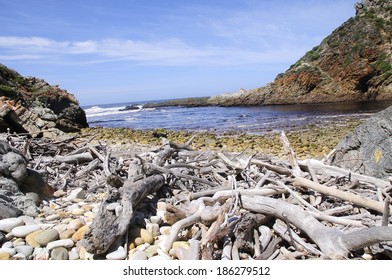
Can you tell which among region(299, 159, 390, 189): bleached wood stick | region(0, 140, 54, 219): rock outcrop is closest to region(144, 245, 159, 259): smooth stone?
region(0, 140, 54, 219): rock outcrop


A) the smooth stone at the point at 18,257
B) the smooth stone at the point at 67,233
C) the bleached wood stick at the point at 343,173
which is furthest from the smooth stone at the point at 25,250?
the bleached wood stick at the point at 343,173

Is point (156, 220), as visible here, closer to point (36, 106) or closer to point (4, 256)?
point (4, 256)

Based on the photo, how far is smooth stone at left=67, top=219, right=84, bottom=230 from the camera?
344 cm

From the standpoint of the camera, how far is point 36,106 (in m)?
20.4

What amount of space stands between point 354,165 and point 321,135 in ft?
40.2

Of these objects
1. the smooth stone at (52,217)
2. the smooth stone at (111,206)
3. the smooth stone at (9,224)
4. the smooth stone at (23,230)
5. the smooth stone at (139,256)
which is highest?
the smooth stone at (111,206)

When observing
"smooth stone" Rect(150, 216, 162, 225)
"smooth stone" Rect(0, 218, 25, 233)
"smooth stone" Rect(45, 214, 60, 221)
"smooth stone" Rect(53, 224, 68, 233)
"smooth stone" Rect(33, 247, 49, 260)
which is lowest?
"smooth stone" Rect(33, 247, 49, 260)

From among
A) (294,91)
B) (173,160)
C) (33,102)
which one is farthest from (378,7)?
(173,160)

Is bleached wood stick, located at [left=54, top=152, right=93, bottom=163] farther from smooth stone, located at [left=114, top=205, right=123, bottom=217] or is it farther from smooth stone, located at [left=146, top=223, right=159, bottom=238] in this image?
smooth stone, located at [left=114, top=205, right=123, bottom=217]

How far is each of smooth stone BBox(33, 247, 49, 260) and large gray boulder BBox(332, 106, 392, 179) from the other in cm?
453

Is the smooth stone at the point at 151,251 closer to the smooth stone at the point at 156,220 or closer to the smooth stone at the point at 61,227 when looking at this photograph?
the smooth stone at the point at 156,220

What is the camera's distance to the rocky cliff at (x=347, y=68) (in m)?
42.7

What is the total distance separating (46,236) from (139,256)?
107 cm

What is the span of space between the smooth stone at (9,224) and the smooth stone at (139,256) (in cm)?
146
